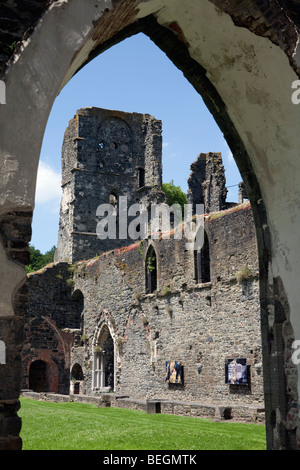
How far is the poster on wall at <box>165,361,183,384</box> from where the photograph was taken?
1744cm

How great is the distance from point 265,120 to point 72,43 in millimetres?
1863

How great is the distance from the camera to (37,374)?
25.5 m

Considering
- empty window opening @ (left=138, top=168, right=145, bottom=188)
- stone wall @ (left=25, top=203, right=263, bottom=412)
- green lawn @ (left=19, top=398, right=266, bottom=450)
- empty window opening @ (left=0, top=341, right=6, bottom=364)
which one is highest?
empty window opening @ (left=138, top=168, right=145, bottom=188)

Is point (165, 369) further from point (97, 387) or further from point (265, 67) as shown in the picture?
point (265, 67)

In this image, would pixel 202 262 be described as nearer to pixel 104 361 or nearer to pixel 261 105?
pixel 104 361

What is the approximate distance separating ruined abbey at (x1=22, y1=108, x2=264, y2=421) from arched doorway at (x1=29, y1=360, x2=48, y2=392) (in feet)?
0.15

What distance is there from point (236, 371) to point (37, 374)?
1260 centimetres

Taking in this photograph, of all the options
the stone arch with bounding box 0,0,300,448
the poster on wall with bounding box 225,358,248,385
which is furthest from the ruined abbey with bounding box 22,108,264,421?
the stone arch with bounding box 0,0,300,448

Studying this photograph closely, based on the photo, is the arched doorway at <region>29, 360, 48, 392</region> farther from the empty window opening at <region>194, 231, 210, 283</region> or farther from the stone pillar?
the stone pillar

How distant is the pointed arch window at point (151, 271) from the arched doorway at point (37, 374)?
26.5 ft

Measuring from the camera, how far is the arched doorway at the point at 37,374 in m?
25.5

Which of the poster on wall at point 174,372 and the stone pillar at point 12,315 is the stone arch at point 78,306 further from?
the stone pillar at point 12,315

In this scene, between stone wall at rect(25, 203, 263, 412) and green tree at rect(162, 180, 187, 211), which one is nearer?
stone wall at rect(25, 203, 263, 412)

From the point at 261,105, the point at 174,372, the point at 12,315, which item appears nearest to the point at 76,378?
the point at 174,372
